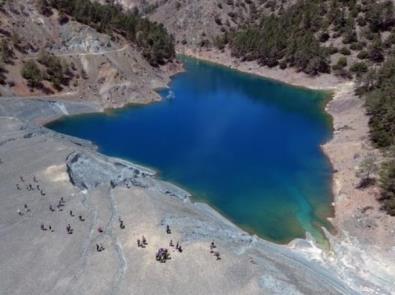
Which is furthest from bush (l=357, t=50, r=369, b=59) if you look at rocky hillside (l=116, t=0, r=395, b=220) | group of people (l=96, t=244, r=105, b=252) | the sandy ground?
group of people (l=96, t=244, r=105, b=252)

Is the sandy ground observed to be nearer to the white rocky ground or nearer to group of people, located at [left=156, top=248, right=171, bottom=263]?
the white rocky ground

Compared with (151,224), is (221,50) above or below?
below

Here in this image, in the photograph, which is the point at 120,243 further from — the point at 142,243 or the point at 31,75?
the point at 31,75

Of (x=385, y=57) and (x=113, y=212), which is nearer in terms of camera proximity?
(x=113, y=212)

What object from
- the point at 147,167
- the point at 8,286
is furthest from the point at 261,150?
the point at 8,286

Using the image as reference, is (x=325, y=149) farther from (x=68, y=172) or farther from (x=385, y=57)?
(x=385, y=57)

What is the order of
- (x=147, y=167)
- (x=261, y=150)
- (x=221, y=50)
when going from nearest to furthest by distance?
1. (x=147, y=167)
2. (x=261, y=150)
3. (x=221, y=50)

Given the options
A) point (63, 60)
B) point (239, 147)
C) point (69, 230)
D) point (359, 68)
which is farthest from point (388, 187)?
point (63, 60)
